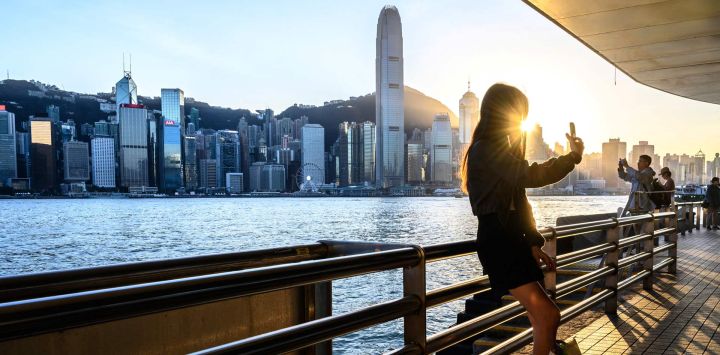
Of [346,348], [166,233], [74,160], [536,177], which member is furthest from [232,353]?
[74,160]

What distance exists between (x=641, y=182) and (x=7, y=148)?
20120 cm

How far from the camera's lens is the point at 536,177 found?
7.97ft

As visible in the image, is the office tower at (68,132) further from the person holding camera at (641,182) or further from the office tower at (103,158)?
the person holding camera at (641,182)

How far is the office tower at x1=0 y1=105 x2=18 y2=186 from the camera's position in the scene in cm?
17288

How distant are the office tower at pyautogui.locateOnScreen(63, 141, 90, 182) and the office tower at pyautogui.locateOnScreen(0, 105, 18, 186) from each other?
1455 cm

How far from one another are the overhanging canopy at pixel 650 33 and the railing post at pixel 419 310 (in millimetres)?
4636

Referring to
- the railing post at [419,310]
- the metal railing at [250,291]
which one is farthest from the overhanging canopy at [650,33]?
the railing post at [419,310]

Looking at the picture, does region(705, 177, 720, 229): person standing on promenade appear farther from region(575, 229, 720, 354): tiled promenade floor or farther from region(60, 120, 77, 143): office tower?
region(60, 120, 77, 143): office tower

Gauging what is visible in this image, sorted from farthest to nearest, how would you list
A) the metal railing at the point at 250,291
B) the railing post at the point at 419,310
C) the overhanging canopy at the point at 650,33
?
the overhanging canopy at the point at 650,33 < the railing post at the point at 419,310 < the metal railing at the point at 250,291

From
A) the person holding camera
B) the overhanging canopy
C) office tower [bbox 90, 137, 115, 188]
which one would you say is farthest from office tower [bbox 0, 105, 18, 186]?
the overhanging canopy

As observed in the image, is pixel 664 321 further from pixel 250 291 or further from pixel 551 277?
pixel 250 291

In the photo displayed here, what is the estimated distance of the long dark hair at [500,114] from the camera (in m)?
2.58

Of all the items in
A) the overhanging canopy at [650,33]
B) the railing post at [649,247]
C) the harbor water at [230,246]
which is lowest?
the harbor water at [230,246]

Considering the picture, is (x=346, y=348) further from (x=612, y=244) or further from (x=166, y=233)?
(x=166, y=233)
